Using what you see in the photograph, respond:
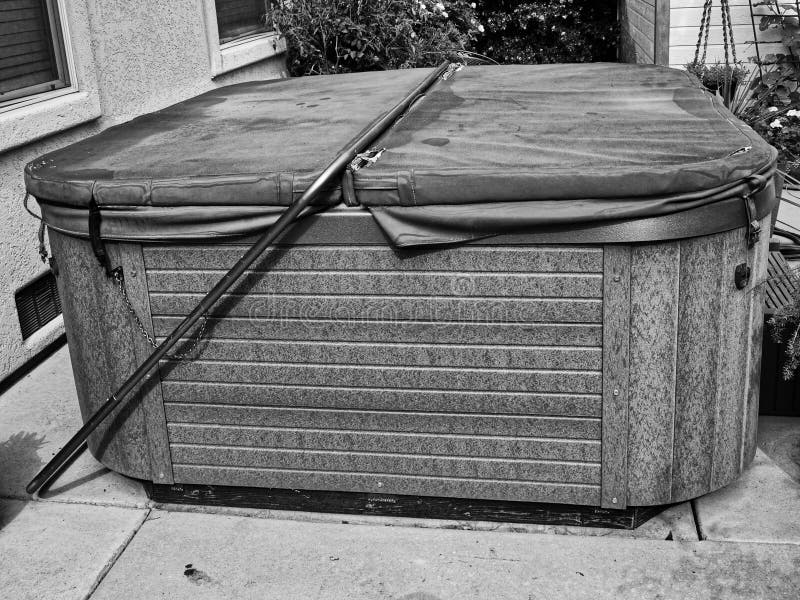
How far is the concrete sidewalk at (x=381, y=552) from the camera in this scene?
267 cm

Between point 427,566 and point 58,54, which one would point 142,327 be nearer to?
point 427,566

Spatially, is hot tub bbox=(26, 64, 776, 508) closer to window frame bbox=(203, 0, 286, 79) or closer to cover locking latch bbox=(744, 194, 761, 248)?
cover locking latch bbox=(744, 194, 761, 248)

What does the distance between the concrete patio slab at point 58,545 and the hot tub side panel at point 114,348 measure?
7.2 inches

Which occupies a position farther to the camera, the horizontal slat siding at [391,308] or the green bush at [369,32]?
the green bush at [369,32]

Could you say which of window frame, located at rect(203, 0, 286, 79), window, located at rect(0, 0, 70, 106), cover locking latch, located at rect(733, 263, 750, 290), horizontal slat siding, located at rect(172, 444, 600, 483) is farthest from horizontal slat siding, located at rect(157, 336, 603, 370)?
window frame, located at rect(203, 0, 286, 79)

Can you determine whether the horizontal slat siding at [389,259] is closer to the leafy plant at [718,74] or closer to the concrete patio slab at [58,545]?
the concrete patio slab at [58,545]

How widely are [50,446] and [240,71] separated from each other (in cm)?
402

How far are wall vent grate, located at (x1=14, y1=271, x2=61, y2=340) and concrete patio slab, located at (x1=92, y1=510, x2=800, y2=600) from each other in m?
1.75

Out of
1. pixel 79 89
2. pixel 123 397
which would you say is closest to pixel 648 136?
pixel 123 397

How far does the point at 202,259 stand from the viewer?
2.84m

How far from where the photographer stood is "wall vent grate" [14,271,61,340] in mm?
4316

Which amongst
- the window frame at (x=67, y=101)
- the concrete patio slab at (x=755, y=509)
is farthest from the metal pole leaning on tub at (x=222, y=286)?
the window frame at (x=67, y=101)

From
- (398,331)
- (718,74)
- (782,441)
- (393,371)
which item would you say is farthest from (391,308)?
(718,74)

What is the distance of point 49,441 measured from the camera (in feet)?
11.9
